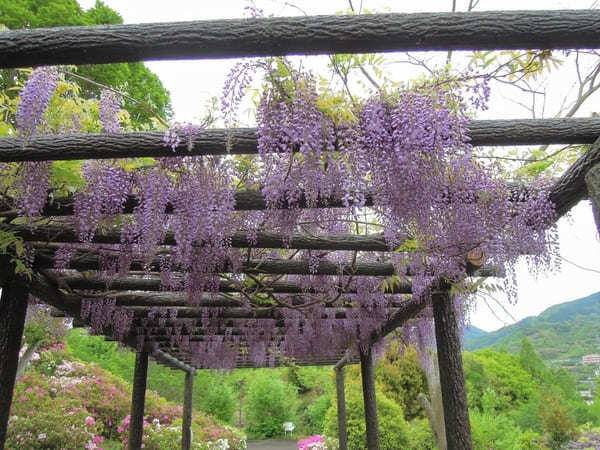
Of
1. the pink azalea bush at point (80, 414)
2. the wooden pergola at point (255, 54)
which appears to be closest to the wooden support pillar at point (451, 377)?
the wooden pergola at point (255, 54)

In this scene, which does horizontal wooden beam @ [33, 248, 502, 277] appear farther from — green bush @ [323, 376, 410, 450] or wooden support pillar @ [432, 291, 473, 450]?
green bush @ [323, 376, 410, 450]

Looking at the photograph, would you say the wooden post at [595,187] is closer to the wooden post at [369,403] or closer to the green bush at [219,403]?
the wooden post at [369,403]

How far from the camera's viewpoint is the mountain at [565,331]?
1225cm

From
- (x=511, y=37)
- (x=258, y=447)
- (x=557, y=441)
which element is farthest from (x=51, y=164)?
(x=258, y=447)

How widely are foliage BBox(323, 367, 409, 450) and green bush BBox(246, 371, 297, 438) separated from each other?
6.73 metres

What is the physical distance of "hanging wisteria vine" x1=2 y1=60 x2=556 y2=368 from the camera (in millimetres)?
2035

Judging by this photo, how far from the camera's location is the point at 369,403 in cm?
699

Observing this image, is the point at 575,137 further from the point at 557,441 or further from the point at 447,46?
the point at 557,441

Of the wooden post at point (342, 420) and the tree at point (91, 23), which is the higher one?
the tree at point (91, 23)

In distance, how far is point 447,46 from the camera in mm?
1606

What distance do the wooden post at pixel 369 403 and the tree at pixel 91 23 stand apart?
5365mm

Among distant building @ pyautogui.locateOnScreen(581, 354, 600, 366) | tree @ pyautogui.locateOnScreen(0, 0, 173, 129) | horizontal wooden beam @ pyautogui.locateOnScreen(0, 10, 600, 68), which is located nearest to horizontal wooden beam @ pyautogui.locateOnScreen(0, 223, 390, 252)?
horizontal wooden beam @ pyautogui.locateOnScreen(0, 10, 600, 68)

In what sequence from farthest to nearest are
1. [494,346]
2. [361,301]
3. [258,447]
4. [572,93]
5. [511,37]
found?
[494,346] < [258,447] < [361,301] < [572,93] < [511,37]

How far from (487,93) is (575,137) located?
487 millimetres
